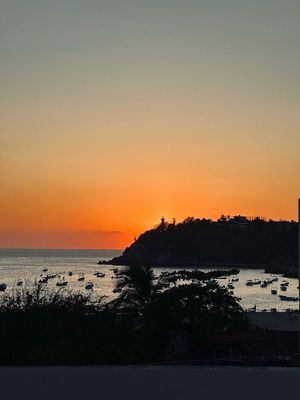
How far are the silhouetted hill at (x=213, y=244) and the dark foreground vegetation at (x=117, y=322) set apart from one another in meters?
99.4

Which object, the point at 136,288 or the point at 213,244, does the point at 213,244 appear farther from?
the point at 136,288

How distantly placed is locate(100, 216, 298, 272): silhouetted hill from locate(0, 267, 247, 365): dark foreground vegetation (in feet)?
326

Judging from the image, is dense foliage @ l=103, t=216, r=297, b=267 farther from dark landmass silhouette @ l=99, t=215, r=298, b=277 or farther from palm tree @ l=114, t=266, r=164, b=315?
palm tree @ l=114, t=266, r=164, b=315

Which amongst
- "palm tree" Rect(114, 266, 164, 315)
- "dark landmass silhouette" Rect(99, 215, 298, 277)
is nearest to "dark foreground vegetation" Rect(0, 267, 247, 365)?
"palm tree" Rect(114, 266, 164, 315)

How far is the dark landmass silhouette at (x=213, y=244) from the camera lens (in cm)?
11794

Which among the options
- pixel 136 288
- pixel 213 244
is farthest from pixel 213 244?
pixel 136 288

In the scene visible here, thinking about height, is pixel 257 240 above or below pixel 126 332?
above

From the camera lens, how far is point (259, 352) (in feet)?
45.9

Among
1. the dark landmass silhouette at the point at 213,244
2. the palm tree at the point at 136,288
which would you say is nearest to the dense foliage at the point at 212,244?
the dark landmass silhouette at the point at 213,244

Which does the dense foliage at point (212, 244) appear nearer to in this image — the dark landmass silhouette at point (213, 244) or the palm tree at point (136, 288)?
the dark landmass silhouette at point (213, 244)

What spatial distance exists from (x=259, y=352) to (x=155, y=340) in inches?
102
